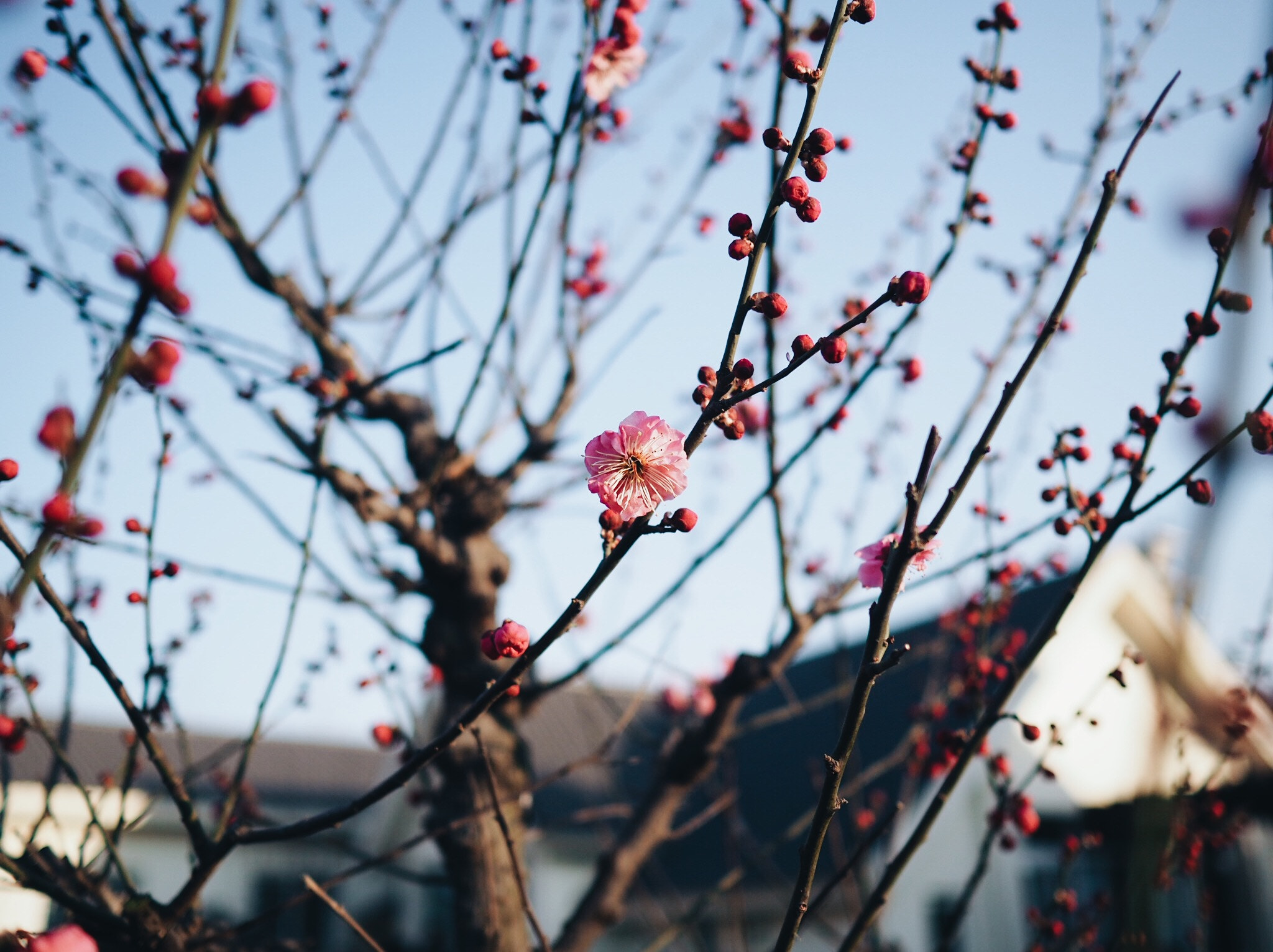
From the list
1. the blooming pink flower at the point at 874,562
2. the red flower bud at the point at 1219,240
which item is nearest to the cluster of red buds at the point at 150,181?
the blooming pink flower at the point at 874,562

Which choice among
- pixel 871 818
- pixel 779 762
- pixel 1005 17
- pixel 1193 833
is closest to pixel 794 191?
pixel 1005 17

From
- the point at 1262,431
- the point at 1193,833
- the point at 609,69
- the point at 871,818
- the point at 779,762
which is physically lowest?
the point at 1193,833

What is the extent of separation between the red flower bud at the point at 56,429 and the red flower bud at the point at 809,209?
0.98m

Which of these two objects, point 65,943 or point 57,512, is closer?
point 57,512

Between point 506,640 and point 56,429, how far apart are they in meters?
0.71

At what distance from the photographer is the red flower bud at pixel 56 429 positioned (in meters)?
0.93

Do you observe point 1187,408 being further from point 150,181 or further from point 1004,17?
point 150,181

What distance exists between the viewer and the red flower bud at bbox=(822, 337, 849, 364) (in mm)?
1322

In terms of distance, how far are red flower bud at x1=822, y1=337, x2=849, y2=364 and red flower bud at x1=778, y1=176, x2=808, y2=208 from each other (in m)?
0.21

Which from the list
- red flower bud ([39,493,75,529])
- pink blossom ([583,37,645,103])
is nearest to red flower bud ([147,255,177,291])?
red flower bud ([39,493,75,529])

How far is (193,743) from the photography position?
17.9 m

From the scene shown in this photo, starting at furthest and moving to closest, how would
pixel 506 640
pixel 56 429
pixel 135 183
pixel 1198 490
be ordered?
pixel 1198 490 < pixel 506 640 < pixel 56 429 < pixel 135 183

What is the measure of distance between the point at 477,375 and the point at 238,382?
0.90 meters

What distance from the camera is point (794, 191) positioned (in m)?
1.39
